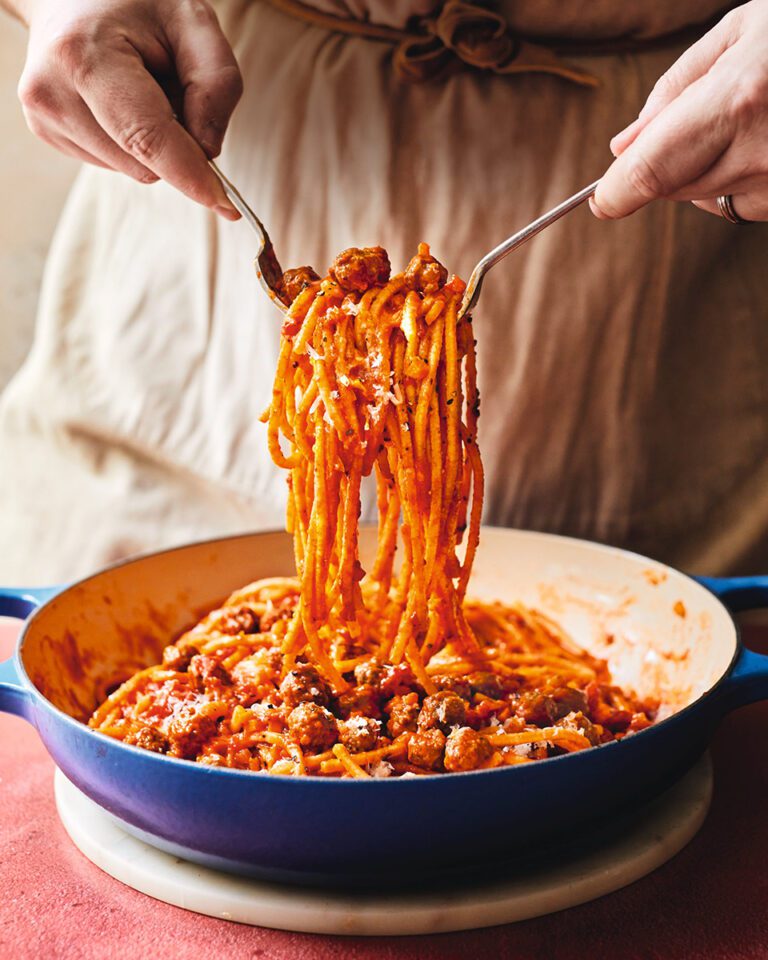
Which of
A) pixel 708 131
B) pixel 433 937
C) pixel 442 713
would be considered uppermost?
pixel 708 131

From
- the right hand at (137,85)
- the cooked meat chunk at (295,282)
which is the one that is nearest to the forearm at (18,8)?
the right hand at (137,85)

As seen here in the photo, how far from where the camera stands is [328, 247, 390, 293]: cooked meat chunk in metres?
1.29

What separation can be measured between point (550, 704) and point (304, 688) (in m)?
0.29

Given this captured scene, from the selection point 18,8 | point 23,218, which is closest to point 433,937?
point 18,8

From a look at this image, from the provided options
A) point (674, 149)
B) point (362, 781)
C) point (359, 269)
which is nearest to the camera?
point (362, 781)

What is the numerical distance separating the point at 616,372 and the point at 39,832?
1.12m

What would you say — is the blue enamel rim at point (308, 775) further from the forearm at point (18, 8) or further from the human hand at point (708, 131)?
the forearm at point (18, 8)

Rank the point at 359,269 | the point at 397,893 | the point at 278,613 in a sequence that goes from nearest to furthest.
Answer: the point at 397,893 → the point at 359,269 → the point at 278,613

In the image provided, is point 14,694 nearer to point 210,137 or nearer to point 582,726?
point 582,726

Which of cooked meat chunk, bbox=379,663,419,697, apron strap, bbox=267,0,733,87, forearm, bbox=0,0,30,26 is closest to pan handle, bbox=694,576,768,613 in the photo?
cooked meat chunk, bbox=379,663,419,697

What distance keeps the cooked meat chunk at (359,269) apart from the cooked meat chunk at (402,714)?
0.51m

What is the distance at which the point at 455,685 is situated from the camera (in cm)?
130

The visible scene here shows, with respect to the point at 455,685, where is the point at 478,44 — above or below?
above

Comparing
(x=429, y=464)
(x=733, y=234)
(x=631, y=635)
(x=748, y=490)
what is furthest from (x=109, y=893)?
(x=733, y=234)
